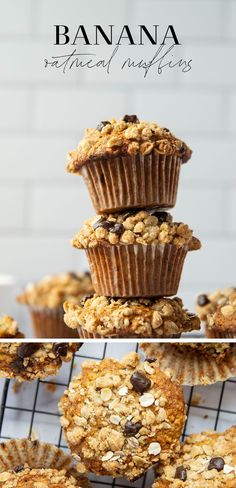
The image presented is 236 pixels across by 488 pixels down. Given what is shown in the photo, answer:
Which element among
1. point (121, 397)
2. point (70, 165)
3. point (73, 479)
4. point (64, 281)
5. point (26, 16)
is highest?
point (26, 16)

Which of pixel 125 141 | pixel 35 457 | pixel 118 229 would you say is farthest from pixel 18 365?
pixel 125 141

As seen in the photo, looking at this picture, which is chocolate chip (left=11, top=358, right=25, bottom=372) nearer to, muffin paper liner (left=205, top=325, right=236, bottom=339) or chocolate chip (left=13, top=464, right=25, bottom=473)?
chocolate chip (left=13, top=464, right=25, bottom=473)

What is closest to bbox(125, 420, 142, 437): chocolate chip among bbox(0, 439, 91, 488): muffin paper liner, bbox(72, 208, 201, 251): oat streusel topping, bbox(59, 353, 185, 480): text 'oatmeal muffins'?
bbox(59, 353, 185, 480): text 'oatmeal muffins'

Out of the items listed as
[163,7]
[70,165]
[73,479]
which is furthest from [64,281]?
[163,7]

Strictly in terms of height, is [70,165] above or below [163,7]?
below

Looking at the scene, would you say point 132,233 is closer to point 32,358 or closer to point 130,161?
point 130,161

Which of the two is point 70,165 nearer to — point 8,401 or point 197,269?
point 197,269

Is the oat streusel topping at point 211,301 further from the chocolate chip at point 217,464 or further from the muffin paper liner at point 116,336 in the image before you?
the chocolate chip at point 217,464
